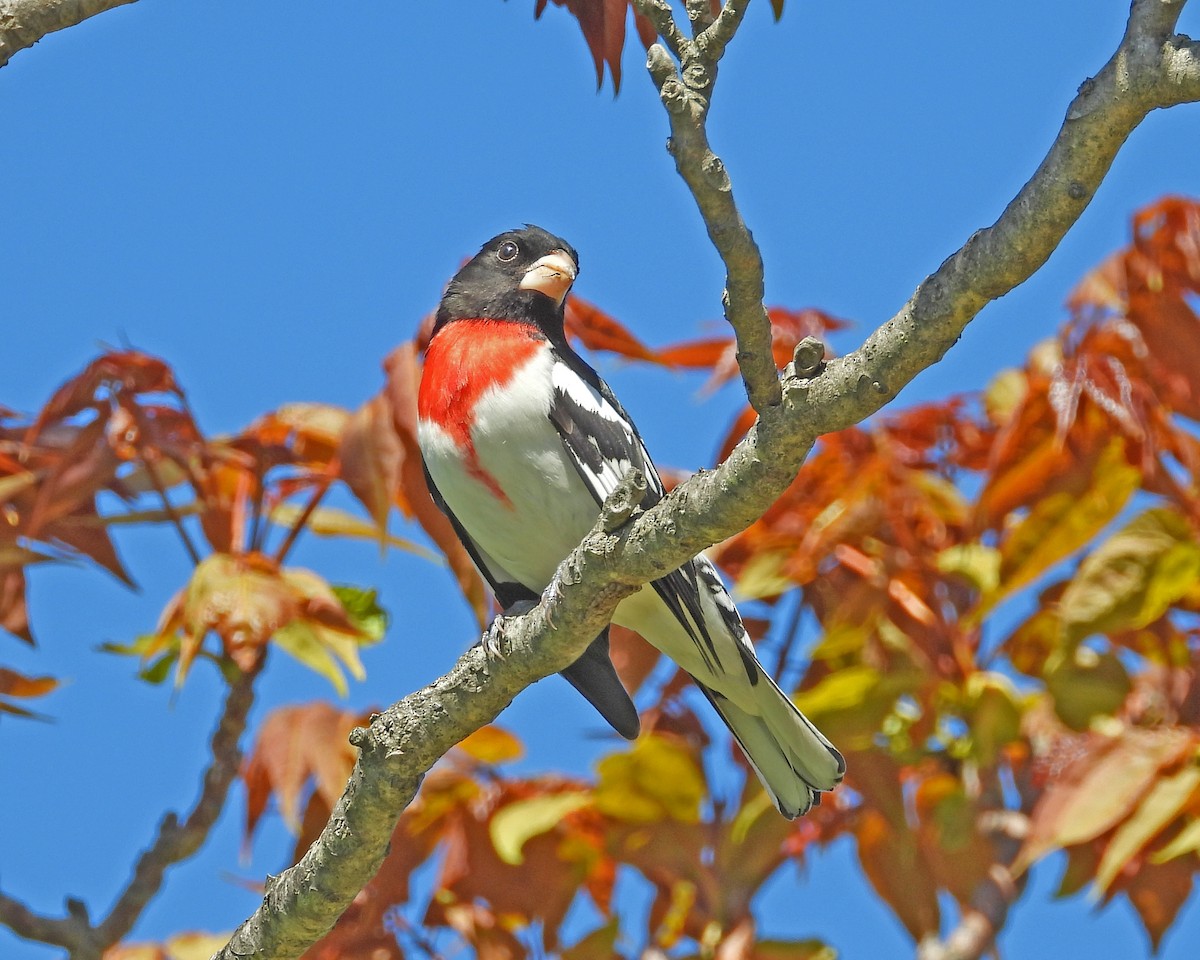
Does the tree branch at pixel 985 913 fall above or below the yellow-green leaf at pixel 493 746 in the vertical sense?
below

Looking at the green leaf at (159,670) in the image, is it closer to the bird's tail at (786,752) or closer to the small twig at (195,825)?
the small twig at (195,825)

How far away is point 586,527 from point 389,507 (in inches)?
25.3

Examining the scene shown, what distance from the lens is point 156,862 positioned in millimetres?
4641

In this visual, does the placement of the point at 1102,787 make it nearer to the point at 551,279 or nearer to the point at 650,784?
the point at 650,784

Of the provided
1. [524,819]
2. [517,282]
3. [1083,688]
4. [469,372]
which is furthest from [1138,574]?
[517,282]

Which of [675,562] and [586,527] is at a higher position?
[586,527]

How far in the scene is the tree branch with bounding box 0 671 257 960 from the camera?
447cm

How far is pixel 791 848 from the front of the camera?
16.9 ft

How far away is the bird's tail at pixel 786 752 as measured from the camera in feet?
14.5

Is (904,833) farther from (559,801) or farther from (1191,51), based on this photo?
(1191,51)

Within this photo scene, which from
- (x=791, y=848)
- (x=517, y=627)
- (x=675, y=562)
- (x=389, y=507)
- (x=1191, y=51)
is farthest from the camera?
(x=791, y=848)

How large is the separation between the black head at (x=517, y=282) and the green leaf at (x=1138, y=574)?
1.95 m

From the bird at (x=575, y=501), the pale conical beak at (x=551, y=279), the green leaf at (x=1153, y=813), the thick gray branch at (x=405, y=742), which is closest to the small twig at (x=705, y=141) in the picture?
the thick gray branch at (x=405, y=742)

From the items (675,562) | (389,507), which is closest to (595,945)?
(389,507)
